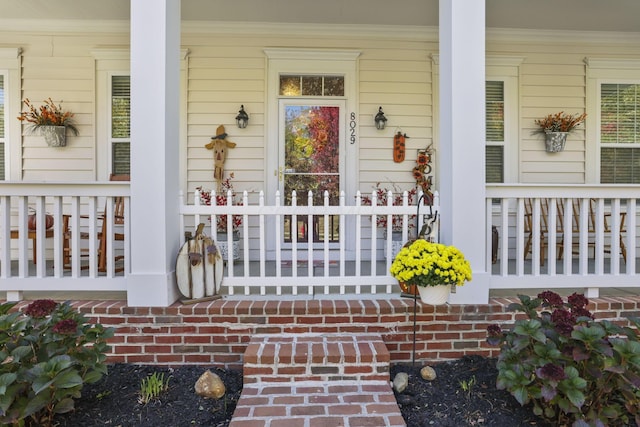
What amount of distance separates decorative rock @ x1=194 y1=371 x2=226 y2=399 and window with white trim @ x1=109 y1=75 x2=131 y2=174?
10.1ft

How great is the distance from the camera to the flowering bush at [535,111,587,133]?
436 centimetres

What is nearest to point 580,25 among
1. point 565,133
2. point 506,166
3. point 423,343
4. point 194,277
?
point 565,133

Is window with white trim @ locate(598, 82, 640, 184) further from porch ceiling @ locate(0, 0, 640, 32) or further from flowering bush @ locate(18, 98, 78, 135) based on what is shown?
flowering bush @ locate(18, 98, 78, 135)

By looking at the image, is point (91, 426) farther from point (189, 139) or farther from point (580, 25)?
point (580, 25)

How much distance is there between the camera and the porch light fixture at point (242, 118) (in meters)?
4.19

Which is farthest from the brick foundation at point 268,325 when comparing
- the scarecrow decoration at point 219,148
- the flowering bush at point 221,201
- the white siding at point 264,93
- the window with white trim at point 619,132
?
the window with white trim at point 619,132

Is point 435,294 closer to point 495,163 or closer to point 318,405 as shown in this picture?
point 318,405

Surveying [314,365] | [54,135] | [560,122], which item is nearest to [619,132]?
[560,122]

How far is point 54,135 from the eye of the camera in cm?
412

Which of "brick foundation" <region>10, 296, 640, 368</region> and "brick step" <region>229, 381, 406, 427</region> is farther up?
"brick foundation" <region>10, 296, 640, 368</region>

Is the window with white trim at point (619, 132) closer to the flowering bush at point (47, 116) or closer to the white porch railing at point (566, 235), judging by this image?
the white porch railing at point (566, 235)

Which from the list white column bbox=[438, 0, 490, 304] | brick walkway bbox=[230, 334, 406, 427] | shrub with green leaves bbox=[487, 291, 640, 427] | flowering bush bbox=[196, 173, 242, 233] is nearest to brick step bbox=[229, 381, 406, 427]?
brick walkway bbox=[230, 334, 406, 427]

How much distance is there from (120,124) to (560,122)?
507cm

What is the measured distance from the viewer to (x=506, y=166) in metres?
4.47
